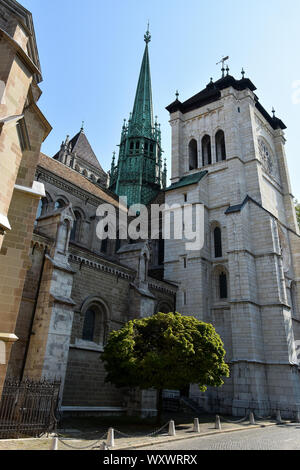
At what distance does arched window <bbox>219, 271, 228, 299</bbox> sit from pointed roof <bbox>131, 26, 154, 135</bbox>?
21.4 meters

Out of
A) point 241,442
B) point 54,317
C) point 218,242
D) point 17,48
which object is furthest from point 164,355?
point 218,242

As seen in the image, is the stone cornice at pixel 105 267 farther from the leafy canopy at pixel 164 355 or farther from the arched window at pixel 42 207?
the arched window at pixel 42 207

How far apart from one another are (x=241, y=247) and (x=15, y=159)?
1771cm

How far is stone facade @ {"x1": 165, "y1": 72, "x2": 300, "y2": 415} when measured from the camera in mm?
20984

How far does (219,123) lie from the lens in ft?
103

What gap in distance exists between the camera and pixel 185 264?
25922mm

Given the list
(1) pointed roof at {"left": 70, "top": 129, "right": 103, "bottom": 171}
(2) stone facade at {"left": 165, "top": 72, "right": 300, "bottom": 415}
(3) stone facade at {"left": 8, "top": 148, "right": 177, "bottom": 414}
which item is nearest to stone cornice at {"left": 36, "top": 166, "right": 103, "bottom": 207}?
(3) stone facade at {"left": 8, "top": 148, "right": 177, "bottom": 414}

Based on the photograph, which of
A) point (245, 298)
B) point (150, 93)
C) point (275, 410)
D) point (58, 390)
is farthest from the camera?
point (150, 93)

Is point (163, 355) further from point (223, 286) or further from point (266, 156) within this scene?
point (266, 156)

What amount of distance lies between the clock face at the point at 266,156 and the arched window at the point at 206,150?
4.57 meters

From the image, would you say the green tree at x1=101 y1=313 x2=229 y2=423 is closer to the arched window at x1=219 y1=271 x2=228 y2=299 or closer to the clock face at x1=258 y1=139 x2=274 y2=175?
the arched window at x1=219 y1=271 x2=228 y2=299

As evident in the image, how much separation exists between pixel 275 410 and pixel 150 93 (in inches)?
1452
